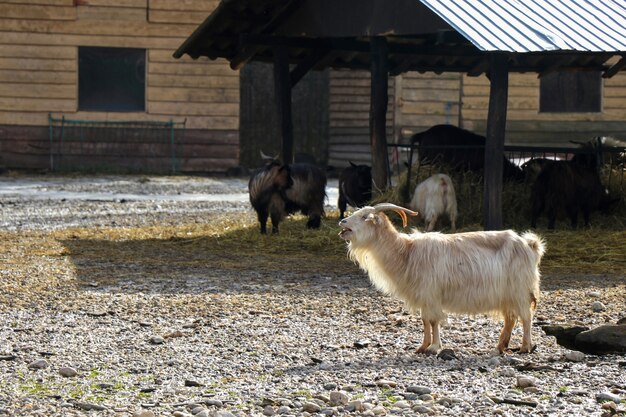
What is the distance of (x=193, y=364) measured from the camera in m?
7.65

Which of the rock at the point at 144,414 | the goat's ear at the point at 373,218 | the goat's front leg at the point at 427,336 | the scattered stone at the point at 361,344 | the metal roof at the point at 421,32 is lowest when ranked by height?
the scattered stone at the point at 361,344

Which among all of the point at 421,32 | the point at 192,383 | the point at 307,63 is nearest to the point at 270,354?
the point at 192,383

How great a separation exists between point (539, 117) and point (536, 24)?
48.6 feet

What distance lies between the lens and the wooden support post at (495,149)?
44.6 ft

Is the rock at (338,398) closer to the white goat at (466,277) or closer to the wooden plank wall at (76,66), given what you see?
the white goat at (466,277)

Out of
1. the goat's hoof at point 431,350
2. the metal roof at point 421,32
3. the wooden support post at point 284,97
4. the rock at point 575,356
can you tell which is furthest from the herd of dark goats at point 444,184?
the rock at point 575,356

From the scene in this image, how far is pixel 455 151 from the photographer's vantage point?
16.4m

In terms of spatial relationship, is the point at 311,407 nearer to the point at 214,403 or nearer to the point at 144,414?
the point at 214,403

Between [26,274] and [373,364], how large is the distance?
16.4 feet

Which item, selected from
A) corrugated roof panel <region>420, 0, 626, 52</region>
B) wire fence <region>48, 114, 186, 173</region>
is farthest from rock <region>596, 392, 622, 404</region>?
wire fence <region>48, 114, 186, 173</region>

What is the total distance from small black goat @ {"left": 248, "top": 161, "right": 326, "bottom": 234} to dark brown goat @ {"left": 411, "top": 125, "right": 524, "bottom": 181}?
1719mm

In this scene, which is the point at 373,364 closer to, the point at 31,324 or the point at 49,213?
the point at 31,324

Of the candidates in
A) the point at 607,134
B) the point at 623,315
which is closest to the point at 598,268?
the point at 623,315

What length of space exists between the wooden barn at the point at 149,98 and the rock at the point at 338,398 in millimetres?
18850
